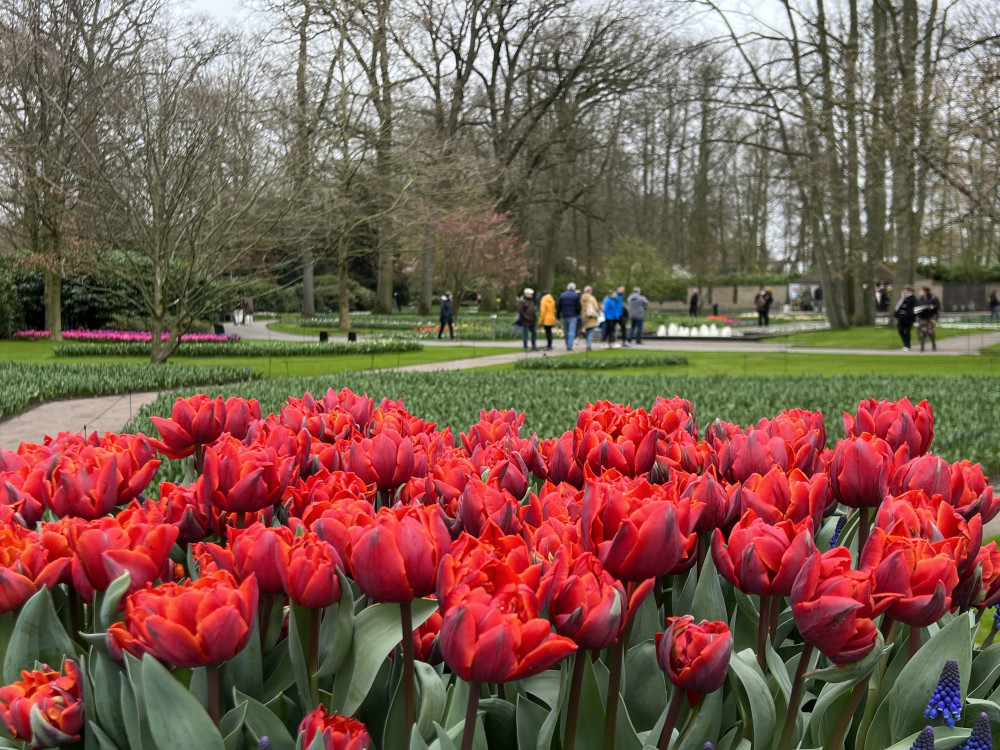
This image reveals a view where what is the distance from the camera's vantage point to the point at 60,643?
138cm

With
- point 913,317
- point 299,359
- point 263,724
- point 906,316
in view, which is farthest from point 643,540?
point 913,317

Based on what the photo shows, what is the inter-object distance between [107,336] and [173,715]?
25.9 m

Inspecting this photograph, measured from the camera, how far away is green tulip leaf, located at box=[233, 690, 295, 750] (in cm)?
123

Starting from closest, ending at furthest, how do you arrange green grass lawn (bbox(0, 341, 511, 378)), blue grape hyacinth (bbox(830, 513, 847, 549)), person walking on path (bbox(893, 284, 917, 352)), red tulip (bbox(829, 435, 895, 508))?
red tulip (bbox(829, 435, 895, 508)) < blue grape hyacinth (bbox(830, 513, 847, 549)) < green grass lawn (bbox(0, 341, 511, 378)) < person walking on path (bbox(893, 284, 917, 352))

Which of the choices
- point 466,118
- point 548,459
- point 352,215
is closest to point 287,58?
point 352,215

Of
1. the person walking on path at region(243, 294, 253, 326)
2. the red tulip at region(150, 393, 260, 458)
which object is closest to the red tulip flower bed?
the red tulip at region(150, 393, 260, 458)

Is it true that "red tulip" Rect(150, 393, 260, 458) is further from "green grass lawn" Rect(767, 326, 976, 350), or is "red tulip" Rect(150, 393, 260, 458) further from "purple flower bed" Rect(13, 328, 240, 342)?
"green grass lawn" Rect(767, 326, 976, 350)

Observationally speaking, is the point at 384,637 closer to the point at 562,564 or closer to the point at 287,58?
the point at 562,564

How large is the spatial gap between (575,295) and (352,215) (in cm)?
758

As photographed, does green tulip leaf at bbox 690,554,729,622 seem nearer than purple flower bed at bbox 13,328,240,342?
Yes

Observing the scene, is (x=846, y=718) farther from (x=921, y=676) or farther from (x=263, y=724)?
(x=263, y=724)

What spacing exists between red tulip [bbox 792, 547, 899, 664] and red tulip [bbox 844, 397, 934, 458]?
1.01 metres

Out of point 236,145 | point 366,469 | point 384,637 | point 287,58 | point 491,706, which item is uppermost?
point 287,58

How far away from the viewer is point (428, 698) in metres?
1.29
